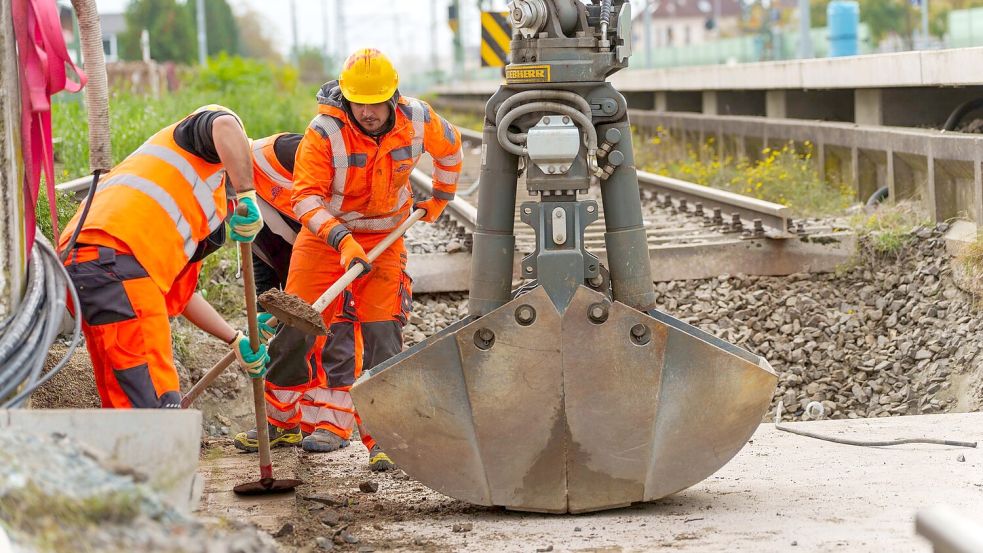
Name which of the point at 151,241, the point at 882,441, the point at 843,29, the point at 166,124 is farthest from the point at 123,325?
the point at 843,29

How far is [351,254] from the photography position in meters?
5.56

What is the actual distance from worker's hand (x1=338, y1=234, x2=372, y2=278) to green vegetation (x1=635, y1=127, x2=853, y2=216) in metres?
5.50

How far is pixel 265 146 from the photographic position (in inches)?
249

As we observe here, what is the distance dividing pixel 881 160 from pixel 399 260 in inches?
237

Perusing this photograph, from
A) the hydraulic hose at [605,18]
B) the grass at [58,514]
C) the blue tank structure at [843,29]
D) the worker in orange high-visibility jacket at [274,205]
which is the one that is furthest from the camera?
the blue tank structure at [843,29]

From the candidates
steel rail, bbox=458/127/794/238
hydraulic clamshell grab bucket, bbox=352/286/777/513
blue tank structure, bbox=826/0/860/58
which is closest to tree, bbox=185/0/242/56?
blue tank structure, bbox=826/0/860/58

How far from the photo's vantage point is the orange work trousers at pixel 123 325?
179 inches

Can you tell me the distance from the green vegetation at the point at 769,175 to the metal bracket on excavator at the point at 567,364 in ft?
18.8

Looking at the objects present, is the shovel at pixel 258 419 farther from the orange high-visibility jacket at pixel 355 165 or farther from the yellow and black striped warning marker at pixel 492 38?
the yellow and black striped warning marker at pixel 492 38

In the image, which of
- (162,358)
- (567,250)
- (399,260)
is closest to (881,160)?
(399,260)

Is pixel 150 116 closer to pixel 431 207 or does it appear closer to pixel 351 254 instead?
pixel 431 207

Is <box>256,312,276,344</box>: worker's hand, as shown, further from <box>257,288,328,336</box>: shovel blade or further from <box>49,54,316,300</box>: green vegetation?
<box>49,54,316,300</box>: green vegetation

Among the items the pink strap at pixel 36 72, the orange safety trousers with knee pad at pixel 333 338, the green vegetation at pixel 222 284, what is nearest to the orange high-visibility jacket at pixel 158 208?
the pink strap at pixel 36 72

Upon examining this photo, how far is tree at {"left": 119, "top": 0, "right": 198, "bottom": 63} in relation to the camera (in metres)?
63.9
